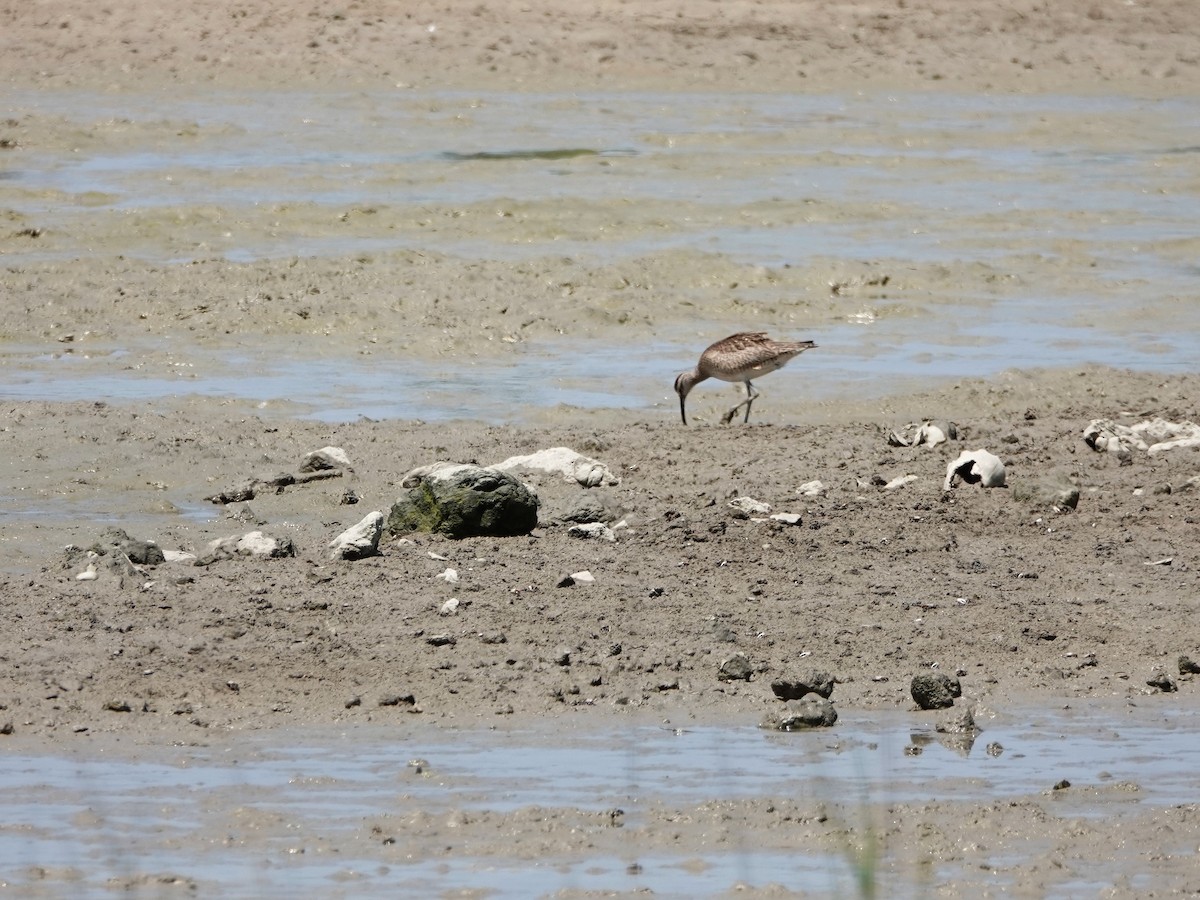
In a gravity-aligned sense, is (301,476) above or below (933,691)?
below

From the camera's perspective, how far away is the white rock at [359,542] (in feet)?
26.3

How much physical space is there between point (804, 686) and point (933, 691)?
398 millimetres

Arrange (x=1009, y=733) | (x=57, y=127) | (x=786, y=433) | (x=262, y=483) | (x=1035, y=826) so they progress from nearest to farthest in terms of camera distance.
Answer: (x=1035, y=826) < (x=1009, y=733) < (x=262, y=483) < (x=786, y=433) < (x=57, y=127)

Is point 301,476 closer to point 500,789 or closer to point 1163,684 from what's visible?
point 500,789

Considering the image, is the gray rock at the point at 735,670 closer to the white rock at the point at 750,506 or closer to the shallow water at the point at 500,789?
the shallow water at the point at 500,789

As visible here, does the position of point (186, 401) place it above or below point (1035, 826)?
below

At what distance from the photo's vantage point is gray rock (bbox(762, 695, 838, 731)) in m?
6.34

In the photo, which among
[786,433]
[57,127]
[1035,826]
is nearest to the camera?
[1035,826]

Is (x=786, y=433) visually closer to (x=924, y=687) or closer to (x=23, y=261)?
(x=924, y=687)

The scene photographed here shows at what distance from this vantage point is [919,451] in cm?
988

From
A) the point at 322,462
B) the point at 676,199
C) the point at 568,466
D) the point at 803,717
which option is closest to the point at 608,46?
the point at 676,199

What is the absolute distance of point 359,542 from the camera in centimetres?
802

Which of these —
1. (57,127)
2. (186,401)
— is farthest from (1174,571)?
(57,127)

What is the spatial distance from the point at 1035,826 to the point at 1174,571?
296cm
